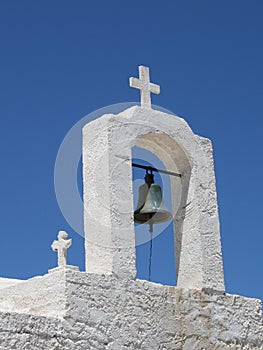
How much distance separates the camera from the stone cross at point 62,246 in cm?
577

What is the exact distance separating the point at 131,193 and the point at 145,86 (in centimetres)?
111

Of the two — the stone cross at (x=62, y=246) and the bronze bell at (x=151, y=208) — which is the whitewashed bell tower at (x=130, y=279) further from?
the bronze bell at (x=151, y=208)

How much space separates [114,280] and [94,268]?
268 millimetres

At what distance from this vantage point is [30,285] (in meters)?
5.92

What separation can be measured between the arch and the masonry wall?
18 centimetres

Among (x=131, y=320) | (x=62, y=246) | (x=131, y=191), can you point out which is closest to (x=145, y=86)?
(x=131, y=191)

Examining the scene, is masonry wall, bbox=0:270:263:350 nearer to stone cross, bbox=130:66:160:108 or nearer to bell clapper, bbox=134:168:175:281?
bell clapper, bbox=134:168:175:281

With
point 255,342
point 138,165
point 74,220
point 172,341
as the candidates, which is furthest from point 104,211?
point 255,342

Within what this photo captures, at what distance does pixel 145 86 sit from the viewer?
6773 millimetres

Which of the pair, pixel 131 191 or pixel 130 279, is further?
pixel 131 191

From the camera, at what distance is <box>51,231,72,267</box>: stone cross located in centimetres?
577

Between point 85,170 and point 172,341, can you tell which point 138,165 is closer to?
point 85,170

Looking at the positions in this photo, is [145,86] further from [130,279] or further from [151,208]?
[130,279]

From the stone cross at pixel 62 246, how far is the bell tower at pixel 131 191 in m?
0.29
